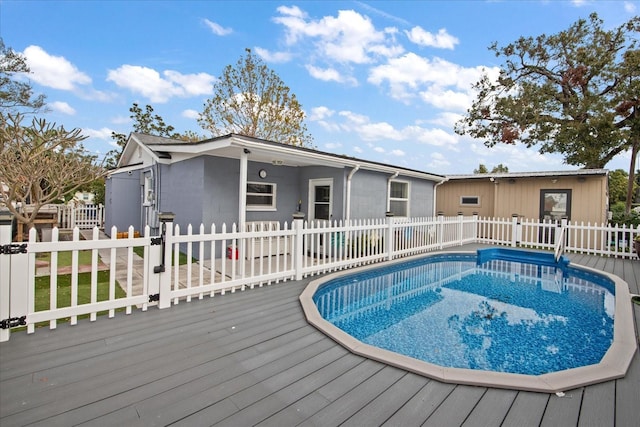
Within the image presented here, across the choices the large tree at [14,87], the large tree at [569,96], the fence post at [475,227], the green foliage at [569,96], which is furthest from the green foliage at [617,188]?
the large tree at [14,87]

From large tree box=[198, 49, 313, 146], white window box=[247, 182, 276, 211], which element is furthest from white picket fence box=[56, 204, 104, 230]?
white window box=[247, 182, 276, 211]

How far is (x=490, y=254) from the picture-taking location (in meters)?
9.70

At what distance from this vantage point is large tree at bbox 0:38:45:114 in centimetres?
1461

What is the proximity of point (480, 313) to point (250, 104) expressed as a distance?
58.5ft

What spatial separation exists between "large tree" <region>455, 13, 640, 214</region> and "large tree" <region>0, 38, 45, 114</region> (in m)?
22.1

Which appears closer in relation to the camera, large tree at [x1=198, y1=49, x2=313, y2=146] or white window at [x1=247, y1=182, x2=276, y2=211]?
white window at [x1=247, y1=182, x2=276, y2=211]

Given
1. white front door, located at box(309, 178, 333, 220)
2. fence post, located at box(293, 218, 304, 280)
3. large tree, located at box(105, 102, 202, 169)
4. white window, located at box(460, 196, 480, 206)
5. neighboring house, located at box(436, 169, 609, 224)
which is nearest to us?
fence post, located at box(293, 218, 304, 280)

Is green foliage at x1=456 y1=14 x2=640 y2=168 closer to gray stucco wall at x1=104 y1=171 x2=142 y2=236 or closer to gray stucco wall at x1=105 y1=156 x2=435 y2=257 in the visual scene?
gray stucco wall at x1=105 y1=156 x2=435 y2=257

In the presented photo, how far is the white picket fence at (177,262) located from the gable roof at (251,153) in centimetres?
Answer: 165

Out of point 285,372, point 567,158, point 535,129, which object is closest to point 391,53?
point 535,129

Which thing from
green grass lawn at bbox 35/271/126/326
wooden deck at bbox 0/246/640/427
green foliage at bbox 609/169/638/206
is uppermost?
green foliage at bbox 609/169/638/206

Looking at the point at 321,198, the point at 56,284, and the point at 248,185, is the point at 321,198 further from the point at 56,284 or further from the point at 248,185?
the point at 56,284

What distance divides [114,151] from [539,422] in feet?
97.6

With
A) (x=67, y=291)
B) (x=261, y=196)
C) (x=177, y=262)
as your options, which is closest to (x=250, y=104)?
(x=261, y=196)
